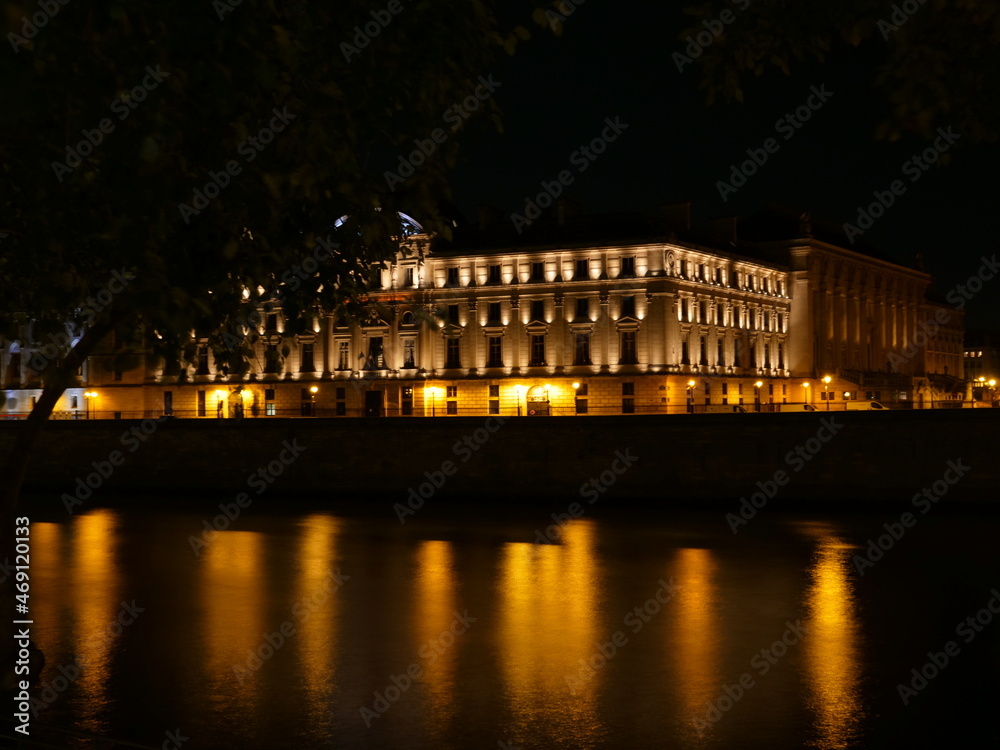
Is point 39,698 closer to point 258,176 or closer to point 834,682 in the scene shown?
point 258,176

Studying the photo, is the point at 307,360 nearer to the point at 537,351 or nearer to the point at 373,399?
the point at 373,399

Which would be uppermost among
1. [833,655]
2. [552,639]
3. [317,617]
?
[317,617]

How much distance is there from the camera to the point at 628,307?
7688 cm

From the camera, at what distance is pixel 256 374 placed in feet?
277

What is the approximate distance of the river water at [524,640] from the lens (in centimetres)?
1773

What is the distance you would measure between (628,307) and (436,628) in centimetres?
5375

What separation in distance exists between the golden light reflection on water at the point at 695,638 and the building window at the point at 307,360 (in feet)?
170

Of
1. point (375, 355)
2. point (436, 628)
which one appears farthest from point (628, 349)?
point (436, 628)

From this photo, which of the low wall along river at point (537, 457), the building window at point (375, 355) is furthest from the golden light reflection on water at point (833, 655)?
the building window at point (375, 355)

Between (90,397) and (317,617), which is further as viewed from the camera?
(90,397)

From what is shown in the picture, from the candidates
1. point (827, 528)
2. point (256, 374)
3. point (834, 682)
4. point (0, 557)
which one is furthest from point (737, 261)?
point (0, 557)

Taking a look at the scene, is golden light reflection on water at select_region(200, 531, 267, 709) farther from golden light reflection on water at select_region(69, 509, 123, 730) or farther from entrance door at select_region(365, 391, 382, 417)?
entrance door at select_region(365, 391, 382, 417)

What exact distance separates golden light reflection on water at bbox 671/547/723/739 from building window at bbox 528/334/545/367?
44426 mm

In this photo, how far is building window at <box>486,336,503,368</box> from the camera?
8006cm
